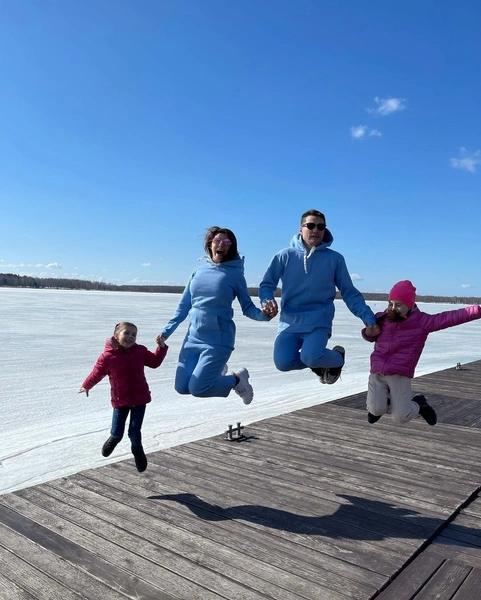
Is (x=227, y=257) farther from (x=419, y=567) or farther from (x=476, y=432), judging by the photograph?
(x=476, y=432)

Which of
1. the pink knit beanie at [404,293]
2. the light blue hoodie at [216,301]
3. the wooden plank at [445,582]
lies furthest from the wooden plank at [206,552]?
the pink knit beanie at [404,293]

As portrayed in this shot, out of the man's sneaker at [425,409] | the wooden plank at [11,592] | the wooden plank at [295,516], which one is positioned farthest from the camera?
the man's sneaker at [425,409]

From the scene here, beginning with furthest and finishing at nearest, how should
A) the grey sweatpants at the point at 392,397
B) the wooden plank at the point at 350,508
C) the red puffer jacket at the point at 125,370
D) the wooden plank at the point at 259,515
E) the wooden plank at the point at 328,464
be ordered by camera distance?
the wooden plank at the point at 328,464, the grey sweatpants at the point at 392,397, the wooden plank at the point at 350,508, the red puffer jacket at the point at 125,370, the wooden plank at the point at 259,515

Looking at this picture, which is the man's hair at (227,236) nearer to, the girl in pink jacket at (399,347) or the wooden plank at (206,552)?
the girl in pink jacket at (399,347)

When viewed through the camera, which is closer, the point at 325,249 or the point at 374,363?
the point at 325,249

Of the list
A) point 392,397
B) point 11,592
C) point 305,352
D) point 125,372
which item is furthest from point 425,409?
point 11,592

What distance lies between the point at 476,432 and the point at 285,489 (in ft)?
12.0

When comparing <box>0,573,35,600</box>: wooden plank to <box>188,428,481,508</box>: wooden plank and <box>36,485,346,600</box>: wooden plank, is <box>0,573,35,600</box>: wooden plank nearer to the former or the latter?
<box>36,485,346,600</box>: wooden plank

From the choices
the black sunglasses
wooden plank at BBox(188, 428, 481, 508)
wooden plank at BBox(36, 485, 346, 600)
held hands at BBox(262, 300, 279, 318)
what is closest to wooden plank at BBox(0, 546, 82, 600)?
wooden plank at BBox(36, 485, 346, 600)

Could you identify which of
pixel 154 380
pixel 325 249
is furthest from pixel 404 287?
pixel 154 380

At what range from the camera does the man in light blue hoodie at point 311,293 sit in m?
4.03

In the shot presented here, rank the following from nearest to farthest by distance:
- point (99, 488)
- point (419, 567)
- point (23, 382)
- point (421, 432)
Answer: point (419, 567), point (99, 488), point (421, 432), point (23, 382)

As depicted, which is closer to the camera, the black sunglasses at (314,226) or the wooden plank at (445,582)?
the wooden plank at (445,582)

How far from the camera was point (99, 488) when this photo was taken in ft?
16.8
